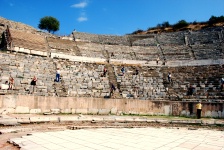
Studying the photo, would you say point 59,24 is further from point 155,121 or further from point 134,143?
point 134,143

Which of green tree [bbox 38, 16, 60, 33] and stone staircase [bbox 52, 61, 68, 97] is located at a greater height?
green tree [bbox 38, 16, 60, 33]

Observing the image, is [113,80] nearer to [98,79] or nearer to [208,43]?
[98,79]

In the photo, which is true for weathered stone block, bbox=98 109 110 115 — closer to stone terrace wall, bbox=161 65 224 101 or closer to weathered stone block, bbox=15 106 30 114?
weathered stone block, bbox=15 106 30 114

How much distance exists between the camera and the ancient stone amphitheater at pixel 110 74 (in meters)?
15.9

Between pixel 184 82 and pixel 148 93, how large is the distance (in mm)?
3859

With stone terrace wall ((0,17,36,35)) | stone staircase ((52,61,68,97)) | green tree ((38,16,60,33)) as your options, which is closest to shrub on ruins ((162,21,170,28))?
green tree ((38,16,60,33))

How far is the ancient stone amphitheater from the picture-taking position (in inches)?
625

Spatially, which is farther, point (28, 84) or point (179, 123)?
point (28, 84)

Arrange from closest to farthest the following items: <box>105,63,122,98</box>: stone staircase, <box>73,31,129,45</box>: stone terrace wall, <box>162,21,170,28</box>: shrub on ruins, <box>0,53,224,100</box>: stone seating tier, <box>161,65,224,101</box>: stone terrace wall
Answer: <box>0,53,224,100</box>: stone seating tier, <box>161,65,224,101</box>: stone terrace wall, <box>105,63,122,98</box>: stone staircase, <box>73,31,129,45</box>: stone terrace wall, <box>162,21,170,28</box>: shrub on ruins

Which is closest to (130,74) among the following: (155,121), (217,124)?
(155,121)

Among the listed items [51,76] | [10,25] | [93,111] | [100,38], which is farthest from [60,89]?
[100,38]

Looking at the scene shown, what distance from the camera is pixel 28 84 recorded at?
16.2 m

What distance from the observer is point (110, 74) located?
72.5ft

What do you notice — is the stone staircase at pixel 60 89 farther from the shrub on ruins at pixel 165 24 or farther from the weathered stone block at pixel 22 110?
the shrub on ruins at pixel 165 24
